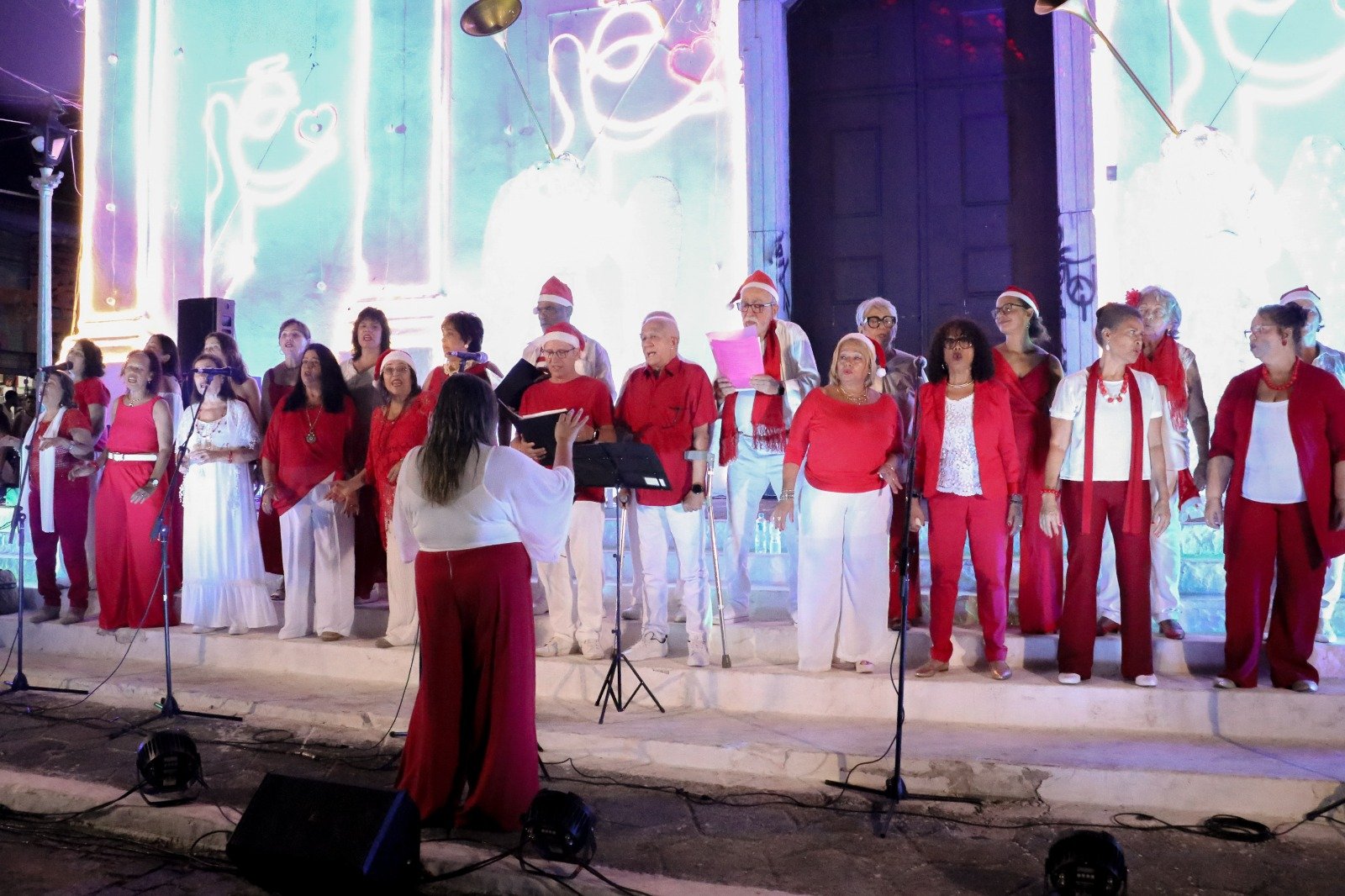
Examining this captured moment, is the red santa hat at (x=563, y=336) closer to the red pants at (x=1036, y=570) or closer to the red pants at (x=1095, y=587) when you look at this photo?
the red pants at (x=1036, y=570)

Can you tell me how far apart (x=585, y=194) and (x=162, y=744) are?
597cm

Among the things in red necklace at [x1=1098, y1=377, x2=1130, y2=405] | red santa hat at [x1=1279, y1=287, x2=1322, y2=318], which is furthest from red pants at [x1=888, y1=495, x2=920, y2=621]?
red santa hat at [x1=1279, y1=287, x2=1322, y2=318]

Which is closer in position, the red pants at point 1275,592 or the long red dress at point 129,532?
the red pants at point 1275,592

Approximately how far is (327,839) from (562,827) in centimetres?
72

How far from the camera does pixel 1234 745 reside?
4758 mm

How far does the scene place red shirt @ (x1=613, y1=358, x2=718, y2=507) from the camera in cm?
598

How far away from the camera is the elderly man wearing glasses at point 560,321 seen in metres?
6.85

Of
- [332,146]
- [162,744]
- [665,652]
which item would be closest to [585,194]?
[332,146]

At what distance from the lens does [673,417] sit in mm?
5996

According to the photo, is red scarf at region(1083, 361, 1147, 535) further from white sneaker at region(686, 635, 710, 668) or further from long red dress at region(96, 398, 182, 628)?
long red dress at region(96, 398, 182, 628)

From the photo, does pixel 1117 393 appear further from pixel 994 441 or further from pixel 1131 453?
pixel 994 441

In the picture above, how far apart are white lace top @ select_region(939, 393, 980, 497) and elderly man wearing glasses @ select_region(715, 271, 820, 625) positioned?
39.9 inches

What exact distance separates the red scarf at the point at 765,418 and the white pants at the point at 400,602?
200 cm

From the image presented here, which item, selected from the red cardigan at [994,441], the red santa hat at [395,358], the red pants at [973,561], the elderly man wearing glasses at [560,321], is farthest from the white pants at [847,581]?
the red santa hat at [395,358]
